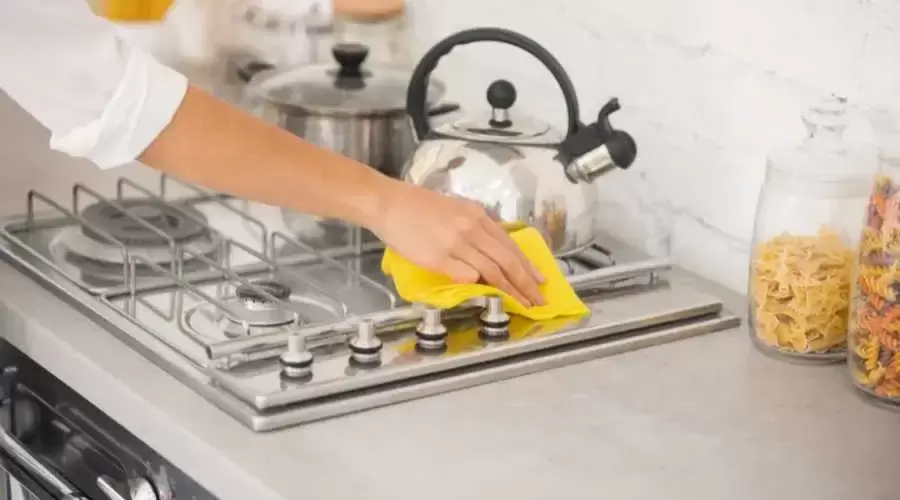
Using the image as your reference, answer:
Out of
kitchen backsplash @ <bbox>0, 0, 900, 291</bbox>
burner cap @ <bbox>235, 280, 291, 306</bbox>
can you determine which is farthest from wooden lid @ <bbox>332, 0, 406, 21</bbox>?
burner cap @ <bbox>235, 280, 291, 306</bbox>

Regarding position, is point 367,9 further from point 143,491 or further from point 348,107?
point 143,491

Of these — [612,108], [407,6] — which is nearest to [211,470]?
[612,108]

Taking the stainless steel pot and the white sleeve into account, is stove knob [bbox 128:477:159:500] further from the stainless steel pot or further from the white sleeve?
the stainless steel pot

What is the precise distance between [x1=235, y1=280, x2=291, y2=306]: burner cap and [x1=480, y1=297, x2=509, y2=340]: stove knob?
0.21 metres

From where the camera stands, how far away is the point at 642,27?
1.50 m

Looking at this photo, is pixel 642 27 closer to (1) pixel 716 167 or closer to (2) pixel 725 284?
(1) pixel 716 167

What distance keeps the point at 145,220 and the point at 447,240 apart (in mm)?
450

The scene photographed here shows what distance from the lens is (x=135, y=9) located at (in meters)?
1.72

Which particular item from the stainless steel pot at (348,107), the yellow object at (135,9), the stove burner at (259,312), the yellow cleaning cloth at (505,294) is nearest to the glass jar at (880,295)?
the yellow cleaning cloth at (505,294)

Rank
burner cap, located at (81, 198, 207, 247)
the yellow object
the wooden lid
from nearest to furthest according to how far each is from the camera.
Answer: burner cap, located at (81, 198, 207, 247)
the yellow object
the wooden lid

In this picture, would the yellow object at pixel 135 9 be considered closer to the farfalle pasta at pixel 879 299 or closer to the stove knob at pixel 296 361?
the stove knob at pixel 296 361

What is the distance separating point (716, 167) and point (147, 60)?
0.64 meters

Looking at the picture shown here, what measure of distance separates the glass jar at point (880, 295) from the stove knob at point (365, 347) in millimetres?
423

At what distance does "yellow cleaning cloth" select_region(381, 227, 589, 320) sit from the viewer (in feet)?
A: 3.97
